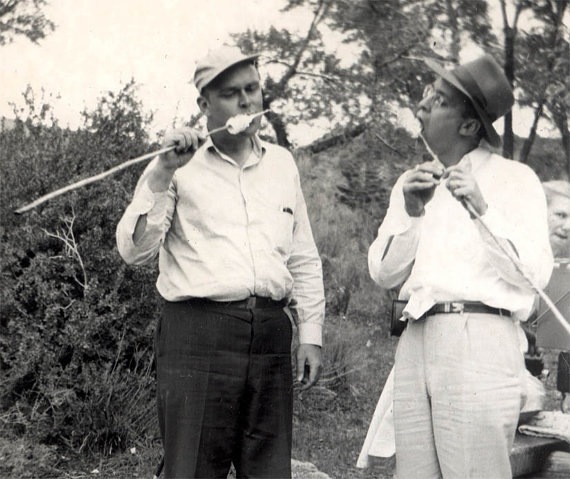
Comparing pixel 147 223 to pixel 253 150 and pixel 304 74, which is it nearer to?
pixel 253 150

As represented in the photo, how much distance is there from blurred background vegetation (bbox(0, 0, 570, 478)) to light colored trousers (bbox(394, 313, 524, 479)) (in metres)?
0.78

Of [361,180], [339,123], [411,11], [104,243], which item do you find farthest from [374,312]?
[104,243]

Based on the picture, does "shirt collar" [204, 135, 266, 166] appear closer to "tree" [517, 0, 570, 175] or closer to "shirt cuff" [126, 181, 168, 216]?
"shirt cuff" [126, 181, 168, 216]

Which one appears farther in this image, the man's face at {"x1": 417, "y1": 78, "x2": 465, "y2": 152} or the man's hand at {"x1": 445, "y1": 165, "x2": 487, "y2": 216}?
the man's face at {"x1": 417, "y1": 78, "x2": 465, "y2": 152}

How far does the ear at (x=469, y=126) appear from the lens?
103 inches

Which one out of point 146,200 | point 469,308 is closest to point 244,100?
point 146,200

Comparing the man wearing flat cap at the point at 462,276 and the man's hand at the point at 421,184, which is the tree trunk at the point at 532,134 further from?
the man's hand at the point at 421,184

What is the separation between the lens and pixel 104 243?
4.57m

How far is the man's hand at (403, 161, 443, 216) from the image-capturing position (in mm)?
2396

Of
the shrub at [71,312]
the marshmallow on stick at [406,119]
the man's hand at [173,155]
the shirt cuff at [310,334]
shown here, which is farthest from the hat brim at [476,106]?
the marshmallow on stick at [406,119]

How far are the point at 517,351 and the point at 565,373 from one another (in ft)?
5.67

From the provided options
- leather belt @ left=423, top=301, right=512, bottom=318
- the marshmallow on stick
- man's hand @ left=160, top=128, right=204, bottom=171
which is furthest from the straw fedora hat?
the marshmallow on stick

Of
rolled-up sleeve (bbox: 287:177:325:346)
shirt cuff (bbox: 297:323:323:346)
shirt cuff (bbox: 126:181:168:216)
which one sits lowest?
shirt cuff (bbox: 297:323:323:346)

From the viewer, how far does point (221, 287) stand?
8.80 feet
